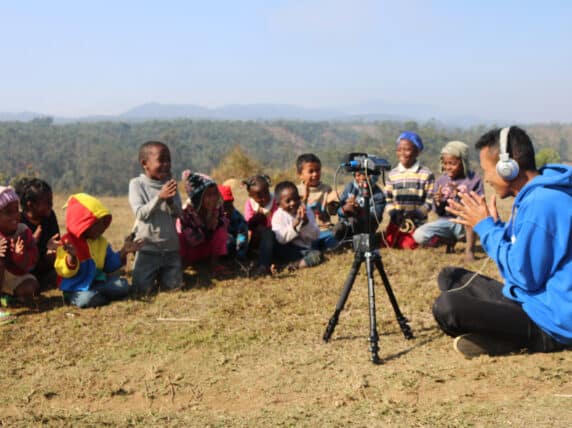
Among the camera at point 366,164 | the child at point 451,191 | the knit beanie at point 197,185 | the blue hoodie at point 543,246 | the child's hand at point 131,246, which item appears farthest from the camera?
the child at point 451,191

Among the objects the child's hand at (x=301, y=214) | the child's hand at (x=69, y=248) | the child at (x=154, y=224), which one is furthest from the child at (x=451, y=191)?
the child's hand at (x=69, y=248)

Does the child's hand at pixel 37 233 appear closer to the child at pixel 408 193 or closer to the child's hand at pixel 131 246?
the child's hand at pixel 131 246

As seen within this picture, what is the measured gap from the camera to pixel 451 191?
20.5 ft

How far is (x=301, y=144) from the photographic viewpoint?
88.1 m

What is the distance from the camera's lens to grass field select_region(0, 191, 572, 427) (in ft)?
10.0

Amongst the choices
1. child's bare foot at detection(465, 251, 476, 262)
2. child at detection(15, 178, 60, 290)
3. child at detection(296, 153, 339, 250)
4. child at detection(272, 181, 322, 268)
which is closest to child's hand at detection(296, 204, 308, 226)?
child at detection(272, 181, 322, 268)

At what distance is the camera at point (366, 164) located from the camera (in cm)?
376

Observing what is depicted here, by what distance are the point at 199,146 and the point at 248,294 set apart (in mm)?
63840

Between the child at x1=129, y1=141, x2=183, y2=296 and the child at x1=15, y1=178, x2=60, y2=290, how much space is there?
87cm

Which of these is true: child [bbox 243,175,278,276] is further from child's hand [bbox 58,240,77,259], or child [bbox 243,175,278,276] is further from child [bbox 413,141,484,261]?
child's hand [bbox 58,240,77,259]

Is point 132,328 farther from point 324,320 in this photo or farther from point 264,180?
point 264,180

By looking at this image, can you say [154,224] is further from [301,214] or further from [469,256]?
[469,256]

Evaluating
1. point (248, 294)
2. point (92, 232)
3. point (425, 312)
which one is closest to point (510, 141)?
point (425, 312)

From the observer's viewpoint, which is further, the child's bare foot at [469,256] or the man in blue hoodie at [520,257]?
the child's bare foot at [469,256]
